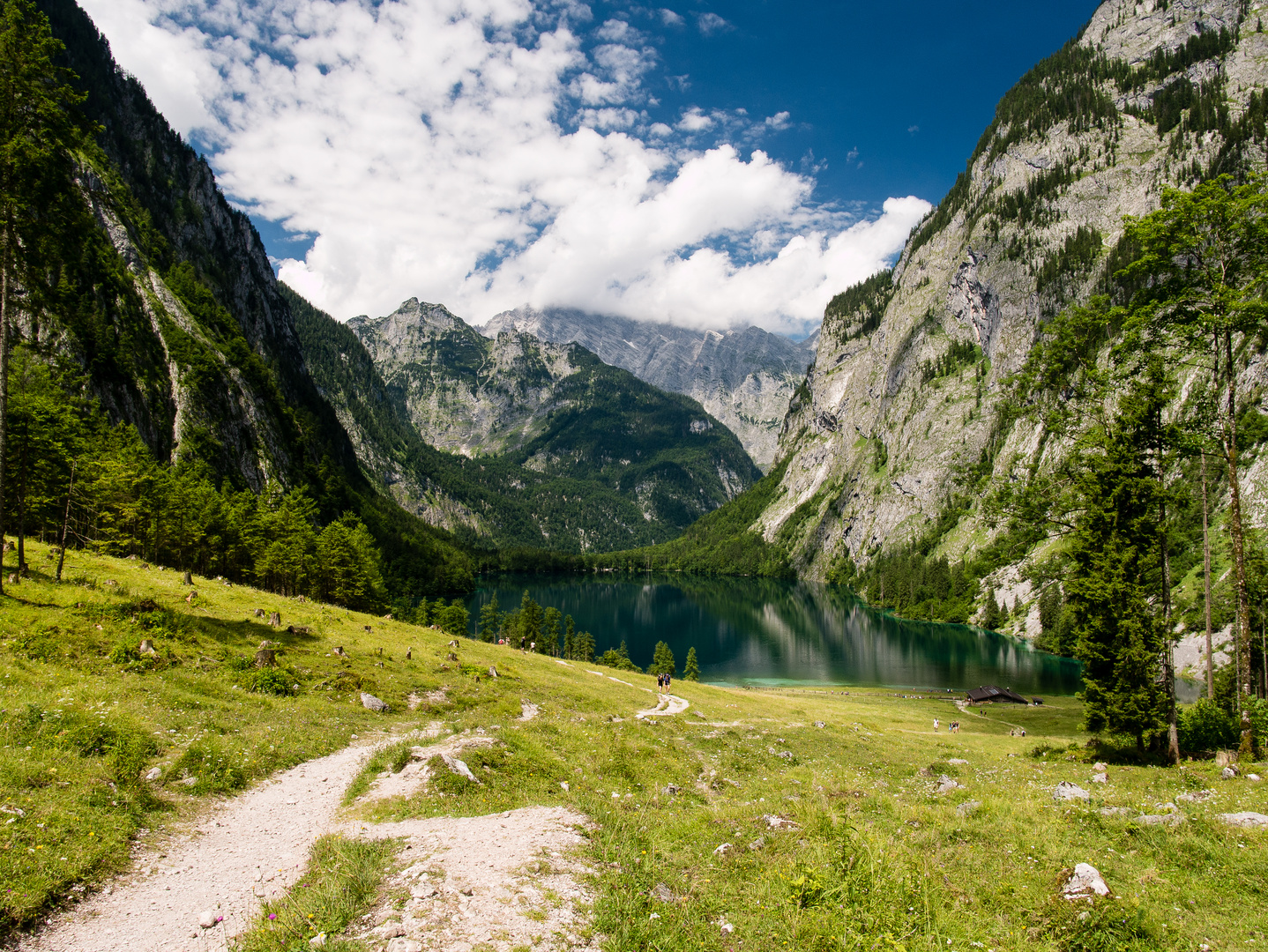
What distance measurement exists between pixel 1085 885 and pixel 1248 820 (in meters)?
6.20

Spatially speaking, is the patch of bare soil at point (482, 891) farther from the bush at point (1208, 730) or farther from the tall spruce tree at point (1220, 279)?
the bush at point (1208, 730)

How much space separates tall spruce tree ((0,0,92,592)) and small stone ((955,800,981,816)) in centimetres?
3293

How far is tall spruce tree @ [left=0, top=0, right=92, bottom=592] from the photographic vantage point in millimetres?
21578

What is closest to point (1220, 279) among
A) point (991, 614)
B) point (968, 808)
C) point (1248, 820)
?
point (1248, 820)

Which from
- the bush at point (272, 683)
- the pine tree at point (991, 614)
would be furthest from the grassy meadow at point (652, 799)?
the pine tree at point (991, 614)

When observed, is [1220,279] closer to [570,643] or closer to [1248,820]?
[1248,820]

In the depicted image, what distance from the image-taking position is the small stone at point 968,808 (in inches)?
559

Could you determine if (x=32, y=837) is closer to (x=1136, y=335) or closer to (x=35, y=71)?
(x=35, y=71)

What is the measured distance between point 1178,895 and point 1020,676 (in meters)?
116

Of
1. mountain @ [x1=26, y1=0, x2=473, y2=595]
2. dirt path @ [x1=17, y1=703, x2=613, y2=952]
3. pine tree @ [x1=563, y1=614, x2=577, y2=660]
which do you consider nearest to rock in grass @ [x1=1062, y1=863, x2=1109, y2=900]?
dirt path @ [x1=17, y1=703, x2=613, y2=952]

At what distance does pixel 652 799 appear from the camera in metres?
16.4

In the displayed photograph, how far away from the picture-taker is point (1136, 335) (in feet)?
72.0

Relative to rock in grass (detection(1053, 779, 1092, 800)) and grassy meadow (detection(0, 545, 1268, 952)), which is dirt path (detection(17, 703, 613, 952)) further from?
rock in grass (detection(1053, 779, 1092, 800))

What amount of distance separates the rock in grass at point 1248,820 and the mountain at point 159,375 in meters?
35.0
